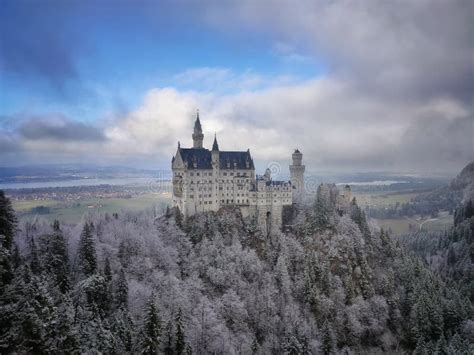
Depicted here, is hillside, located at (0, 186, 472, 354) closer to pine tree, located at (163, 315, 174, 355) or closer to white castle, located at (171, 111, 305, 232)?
pine tree, located at (163, 315, 174, 355)

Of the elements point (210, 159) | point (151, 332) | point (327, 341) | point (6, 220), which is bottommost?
point (327, 341)

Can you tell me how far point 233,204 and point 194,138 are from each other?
67.5 ft

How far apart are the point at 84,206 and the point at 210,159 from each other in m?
35.7

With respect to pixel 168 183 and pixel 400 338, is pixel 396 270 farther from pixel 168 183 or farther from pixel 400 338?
pixel 168 183

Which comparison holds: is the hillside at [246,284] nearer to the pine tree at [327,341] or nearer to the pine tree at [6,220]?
the pine tree at [327,341]

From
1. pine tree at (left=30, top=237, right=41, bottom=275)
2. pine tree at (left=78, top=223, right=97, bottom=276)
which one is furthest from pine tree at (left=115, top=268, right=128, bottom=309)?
pine tree at (left=30, top=237, right=41, bottom=275)

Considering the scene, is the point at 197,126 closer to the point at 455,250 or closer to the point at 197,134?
the point at 197,134

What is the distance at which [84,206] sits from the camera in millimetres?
99938

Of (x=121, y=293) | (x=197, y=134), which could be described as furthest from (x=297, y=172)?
(x=121, y=293)

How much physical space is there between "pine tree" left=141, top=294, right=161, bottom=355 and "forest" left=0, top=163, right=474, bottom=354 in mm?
120

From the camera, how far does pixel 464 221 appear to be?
150500 mm

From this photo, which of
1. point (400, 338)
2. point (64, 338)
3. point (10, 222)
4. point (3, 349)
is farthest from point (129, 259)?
point (400, 338)

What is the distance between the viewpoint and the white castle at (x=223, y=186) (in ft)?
300

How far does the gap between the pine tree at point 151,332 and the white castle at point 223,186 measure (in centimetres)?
4388
